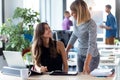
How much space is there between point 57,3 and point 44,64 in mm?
5593

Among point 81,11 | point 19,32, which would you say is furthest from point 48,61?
point 19,32

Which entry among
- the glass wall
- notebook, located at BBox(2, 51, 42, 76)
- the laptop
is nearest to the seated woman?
notebook, located at BBox(2, 51, 42, 76)

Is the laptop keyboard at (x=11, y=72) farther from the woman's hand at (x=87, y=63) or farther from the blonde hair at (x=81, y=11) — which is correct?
the blonde hair at (x=81, y=11)

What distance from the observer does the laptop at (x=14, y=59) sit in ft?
8.64

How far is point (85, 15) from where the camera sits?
10.8 ft

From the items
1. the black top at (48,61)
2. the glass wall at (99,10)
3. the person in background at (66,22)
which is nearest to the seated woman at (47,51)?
the black top at (48,61)

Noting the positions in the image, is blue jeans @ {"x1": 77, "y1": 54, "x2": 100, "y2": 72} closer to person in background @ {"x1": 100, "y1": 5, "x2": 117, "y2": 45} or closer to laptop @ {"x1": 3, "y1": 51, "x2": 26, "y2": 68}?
laptop @ {"x1": 3, "y1": 51, "x2": 26, "y2": 68}

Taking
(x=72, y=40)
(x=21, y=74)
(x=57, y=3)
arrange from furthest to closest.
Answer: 1. (x=57, y=3)
2. (x=72, y=40)
3. (x=21, y=74)

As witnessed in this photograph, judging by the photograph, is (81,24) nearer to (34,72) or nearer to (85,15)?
(85,15)

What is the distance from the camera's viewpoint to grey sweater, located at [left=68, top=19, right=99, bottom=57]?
3.26m

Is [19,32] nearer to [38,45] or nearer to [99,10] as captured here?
[38,45]

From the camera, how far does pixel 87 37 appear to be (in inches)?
132

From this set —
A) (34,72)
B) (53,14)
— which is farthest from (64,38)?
(53,14)

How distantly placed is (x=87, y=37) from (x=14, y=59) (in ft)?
3.37
